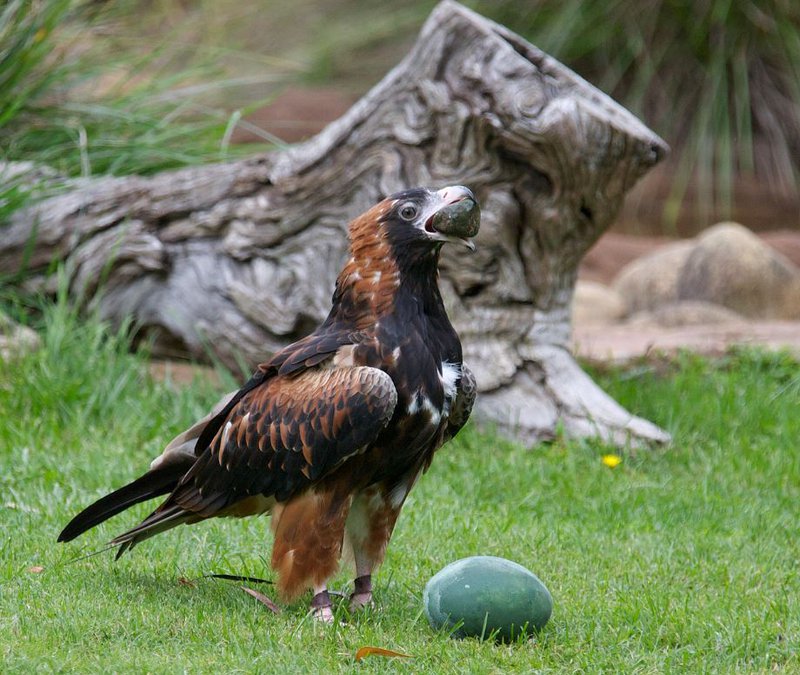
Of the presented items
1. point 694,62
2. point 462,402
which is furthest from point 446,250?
point 694,62

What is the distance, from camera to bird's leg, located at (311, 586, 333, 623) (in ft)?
11.6

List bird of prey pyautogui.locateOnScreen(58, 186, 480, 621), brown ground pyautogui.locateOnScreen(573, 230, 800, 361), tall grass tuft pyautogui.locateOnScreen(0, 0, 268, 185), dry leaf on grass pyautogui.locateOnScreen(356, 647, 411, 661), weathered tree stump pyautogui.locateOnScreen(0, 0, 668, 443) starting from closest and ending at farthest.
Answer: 1. dry leaf on grass pyautogui.locateOnScreen(356, 647, 411, 661)
2. bird of prey pyautogui.locateOnScreen(58, 186, 480, 621)
3. weathered tree stump pyautogui.locateOnScreen(0, 0, 668, 443)
4. tall grass tuft pyautogui.locateOnScreen(0, 0, 268, 185)
5. brown ground pyautogui.locateOnScreen(573, 230, 800, 361)

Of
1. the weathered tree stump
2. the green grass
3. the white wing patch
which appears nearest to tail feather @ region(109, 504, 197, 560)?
the green grass

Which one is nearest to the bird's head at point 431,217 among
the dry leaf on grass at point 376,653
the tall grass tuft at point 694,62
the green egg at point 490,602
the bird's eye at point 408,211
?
the bird's eye at point 408,211

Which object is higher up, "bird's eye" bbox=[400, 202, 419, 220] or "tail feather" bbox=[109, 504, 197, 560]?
"bird's eye" bbox=[400, 202, 419, 220]

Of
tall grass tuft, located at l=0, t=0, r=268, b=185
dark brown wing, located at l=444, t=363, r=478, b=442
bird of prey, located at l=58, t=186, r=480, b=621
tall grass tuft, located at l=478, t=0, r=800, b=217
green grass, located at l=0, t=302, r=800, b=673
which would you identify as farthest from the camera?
tall grass tuft, located at l=478, t=0, r=800, b=217

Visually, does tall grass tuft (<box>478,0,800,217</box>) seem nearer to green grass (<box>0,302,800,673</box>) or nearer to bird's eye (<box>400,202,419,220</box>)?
green grass (<box>0,302,800,673</box>)

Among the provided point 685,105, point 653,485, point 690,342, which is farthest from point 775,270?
point 653,485

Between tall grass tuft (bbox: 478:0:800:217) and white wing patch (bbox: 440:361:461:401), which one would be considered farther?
tall grass tuft (bbox: 478:0:800:217)

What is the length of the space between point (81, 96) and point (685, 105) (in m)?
7.62

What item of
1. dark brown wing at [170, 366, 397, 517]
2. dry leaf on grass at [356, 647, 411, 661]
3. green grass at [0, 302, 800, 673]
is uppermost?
dark brown wing at [170, 366, 397, 517]

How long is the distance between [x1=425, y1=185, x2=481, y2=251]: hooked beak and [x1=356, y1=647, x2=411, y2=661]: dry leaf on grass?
1.20 metres

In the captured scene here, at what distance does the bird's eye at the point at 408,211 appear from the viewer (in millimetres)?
3582

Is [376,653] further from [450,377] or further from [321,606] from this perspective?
[450,377]
